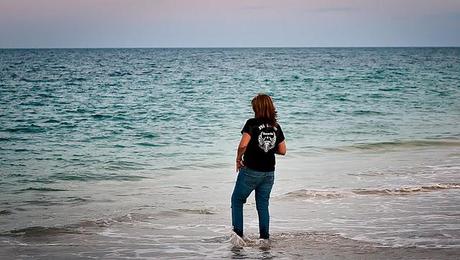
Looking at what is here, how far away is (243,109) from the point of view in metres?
36.1

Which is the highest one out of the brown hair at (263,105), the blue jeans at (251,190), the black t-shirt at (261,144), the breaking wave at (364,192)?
the brown hair at (263,105)

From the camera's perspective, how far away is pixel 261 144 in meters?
8.34

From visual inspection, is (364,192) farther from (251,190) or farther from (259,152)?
(259,152)

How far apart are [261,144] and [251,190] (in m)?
0.64

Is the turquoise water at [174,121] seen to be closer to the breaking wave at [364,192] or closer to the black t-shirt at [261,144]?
the breaking wave at [364,192]

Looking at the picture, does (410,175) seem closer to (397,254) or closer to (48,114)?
(397,254)

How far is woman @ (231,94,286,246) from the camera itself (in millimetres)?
8312

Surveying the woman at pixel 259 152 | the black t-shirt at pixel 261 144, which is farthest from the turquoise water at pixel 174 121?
the black t-shirt at pixel 261 144

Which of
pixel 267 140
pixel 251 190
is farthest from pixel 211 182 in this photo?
pixel 267 140

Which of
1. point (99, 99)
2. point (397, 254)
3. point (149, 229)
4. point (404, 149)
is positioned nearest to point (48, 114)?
point (99, 99)

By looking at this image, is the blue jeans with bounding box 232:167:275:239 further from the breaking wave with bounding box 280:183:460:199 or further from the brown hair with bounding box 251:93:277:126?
the breaking wave with bounding box 280:183:460:199

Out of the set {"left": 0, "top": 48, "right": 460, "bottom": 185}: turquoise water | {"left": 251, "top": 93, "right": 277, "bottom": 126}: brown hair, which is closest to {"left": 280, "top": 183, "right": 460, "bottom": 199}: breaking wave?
{"left": 251, "top": 93, "right": 277, "bottom": 126}: brown hair

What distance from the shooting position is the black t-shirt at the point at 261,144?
831cm

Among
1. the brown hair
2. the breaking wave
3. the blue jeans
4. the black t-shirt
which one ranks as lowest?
the breaking wave
